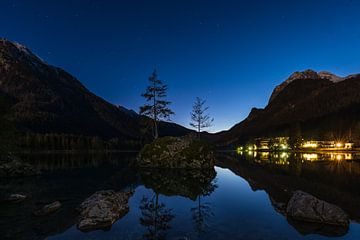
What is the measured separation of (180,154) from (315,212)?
2646 centimetres

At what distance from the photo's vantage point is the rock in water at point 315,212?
38.4ft

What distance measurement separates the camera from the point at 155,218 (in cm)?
1281

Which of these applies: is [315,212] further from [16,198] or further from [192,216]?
[16,198]

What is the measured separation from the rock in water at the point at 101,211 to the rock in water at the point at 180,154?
72.9 feet

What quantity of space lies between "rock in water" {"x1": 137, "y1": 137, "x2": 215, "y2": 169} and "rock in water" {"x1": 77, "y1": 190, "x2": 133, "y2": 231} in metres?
22.2

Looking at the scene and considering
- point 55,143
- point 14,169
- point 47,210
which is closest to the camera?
point 47,210

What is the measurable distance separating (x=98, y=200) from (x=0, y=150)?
42.2 feet

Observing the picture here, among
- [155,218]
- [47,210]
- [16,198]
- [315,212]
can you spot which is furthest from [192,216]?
[16,198]

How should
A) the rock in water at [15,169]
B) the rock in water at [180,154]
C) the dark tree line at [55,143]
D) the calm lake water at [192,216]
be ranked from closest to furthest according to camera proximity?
the calm lake water at [192,216], the rock in water at [15,169], the rock in water at [180,154], the dark tree line at [55,143]

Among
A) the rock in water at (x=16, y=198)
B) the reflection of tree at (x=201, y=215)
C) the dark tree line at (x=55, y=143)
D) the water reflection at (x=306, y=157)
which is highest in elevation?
the dark tree line at (x=55, y=143)

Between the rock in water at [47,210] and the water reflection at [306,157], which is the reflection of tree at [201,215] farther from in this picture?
the water reflection at [306,157]

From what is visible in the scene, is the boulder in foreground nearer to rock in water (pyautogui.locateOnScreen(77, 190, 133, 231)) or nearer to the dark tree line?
rock in water (pyautogui.locateOnScreen(77, 190, 133, 231))

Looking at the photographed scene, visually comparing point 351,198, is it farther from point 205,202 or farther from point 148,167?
point 148,167

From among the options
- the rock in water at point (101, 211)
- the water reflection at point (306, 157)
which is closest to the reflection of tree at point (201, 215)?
the rock in water at point (101, 211)
